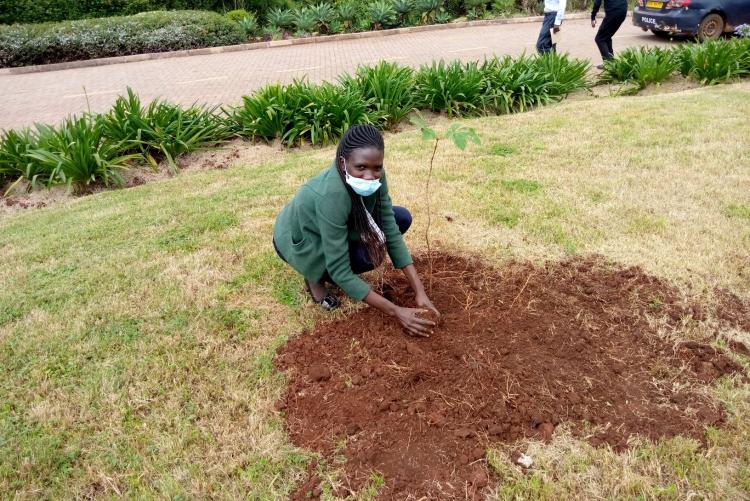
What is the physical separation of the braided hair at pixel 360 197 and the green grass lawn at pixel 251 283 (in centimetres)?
59

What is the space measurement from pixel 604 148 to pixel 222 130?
4274mm

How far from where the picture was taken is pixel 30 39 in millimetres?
11969

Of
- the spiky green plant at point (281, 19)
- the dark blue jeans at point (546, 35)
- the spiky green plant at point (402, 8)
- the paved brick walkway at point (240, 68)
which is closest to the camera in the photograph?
the dark blue jeans at point (546, 35)

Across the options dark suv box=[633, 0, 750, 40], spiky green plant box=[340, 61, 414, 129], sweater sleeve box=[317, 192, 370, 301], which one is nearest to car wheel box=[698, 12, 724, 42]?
dark suv box=[633, 0, 750, 40]

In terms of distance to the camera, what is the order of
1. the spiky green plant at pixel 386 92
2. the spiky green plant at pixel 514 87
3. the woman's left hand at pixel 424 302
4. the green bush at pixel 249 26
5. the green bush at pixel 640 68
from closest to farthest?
the woman's left hand at pixel 424 302 → the spiky green plant at pixel 386 92 → the spiky green plant at pixel 514 87 → the green bush at pixel 640 68 → the green bush at pixel 249 26

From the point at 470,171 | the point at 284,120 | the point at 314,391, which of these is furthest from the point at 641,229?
the point at 284,120

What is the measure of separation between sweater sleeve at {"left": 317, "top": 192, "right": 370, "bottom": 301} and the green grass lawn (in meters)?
0.59

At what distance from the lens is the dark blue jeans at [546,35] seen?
814 cm

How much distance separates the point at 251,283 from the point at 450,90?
4.38 m

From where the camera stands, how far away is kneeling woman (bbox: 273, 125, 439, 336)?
2.39 m

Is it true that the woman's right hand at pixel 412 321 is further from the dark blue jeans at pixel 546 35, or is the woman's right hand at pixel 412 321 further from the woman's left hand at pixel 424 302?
the dark blue jeans at pixel 546 35

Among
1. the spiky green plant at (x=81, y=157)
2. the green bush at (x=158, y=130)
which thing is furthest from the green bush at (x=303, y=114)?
the spiky green plant at (x=81, y=157)

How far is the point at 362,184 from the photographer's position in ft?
7.91

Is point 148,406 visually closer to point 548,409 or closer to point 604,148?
point 548,409
